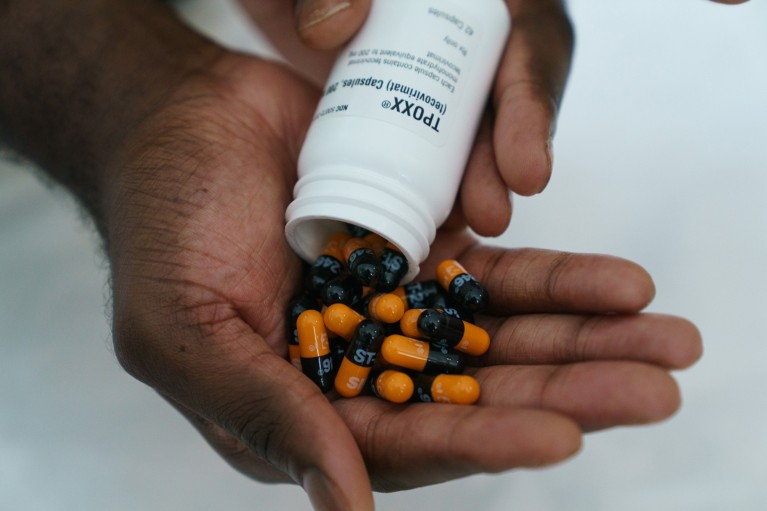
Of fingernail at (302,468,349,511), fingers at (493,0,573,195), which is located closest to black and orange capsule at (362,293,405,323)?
fingers at (493,0,573,195)

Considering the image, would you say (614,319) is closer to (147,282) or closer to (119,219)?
(147,282)

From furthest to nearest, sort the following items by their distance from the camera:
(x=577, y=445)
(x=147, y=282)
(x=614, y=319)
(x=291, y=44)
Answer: (x=291, y=44), (x=147, y=282), (x=614, y=319), (x=577, y=445)

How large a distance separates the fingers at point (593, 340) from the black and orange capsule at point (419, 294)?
0.71ft

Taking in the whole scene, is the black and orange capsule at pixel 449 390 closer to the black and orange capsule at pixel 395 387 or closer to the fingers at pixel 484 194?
the black and orange capsule at pixel 395 387

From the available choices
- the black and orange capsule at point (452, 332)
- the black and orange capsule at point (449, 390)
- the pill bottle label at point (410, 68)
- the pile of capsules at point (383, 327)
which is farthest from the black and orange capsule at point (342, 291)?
the pill bottle label at point (410, 68)

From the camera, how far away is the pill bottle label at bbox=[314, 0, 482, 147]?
6.60 feet

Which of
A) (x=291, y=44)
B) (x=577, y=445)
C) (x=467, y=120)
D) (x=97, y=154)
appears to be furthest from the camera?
(x=291, y=44)

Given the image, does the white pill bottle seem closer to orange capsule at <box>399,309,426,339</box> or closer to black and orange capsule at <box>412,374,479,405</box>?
orange capsule at <box>399,309,426,339</box>

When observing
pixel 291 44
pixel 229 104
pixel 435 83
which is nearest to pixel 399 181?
pixel 435 83

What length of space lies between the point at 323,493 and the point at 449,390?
1.51 ft

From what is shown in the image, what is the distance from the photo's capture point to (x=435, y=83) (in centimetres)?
205

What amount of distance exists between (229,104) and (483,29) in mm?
906

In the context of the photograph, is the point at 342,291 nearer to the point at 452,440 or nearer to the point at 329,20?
the point at 452,440

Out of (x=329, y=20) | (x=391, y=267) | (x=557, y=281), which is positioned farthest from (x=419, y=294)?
(x=329, y=20)
